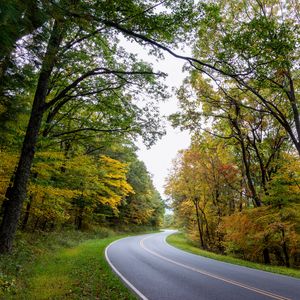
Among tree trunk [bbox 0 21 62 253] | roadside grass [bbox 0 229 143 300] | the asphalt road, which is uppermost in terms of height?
tree trunk [bbox 0 21 62 253]

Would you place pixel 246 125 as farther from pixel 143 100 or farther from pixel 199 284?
pixel 199 284

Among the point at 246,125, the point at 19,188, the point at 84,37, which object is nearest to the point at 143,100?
the point at 84,37

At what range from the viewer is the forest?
5.46 meters

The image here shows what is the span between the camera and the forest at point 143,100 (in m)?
5.46

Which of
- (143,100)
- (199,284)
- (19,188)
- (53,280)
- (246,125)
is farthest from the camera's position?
(246,125)

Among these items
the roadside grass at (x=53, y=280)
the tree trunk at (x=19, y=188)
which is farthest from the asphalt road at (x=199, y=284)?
the tree trunk at (x=19, y=188)

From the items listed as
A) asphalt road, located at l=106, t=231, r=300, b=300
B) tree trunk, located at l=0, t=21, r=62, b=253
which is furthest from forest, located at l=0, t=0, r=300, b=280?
asphalt road, located at l=106, t=231, r=300, b=300

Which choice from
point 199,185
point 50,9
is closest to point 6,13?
point 50,9

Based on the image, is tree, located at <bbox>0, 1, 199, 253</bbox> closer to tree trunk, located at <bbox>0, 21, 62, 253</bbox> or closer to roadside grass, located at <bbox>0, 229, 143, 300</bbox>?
tree trunk, located at <bbox>0, 21, 62, 253</bbox>

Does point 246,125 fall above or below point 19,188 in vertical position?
above

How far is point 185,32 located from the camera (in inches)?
313

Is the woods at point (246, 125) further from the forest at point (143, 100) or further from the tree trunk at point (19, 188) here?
the tree trunk at point (19, 188)

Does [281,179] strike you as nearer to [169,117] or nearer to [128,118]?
[169,117]

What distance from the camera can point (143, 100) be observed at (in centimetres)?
1238
